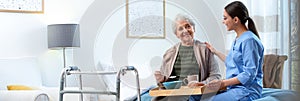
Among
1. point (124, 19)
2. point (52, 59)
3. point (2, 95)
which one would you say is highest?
point (124, 19)

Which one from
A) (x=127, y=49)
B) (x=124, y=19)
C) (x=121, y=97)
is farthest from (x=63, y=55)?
(x=121, y=97)

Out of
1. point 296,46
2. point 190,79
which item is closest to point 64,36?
point 190,79

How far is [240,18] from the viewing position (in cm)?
129

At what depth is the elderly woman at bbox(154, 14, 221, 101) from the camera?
4.45 ft

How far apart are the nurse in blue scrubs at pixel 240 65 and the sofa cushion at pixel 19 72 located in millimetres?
1435

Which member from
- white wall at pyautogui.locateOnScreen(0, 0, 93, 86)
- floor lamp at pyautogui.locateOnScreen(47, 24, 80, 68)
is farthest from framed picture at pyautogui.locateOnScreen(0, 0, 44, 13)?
floor lamp at pyautogui.locateOnScreen(47, 24, 80, 68)

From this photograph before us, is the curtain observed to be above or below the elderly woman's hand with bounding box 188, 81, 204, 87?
above

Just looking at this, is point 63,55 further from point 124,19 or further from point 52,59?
point 124,19

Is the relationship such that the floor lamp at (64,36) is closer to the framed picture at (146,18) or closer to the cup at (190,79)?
the framed picture at (146,18)

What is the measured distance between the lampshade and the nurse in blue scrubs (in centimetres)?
131

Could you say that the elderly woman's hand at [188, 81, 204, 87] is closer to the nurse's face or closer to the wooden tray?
the wooden tray

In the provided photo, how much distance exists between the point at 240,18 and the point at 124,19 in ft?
2.82

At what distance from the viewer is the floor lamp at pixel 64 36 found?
7.95 feet

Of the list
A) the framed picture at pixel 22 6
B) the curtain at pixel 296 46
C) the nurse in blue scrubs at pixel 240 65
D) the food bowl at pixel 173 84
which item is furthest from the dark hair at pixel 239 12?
the framed picture at pixel 22 6
